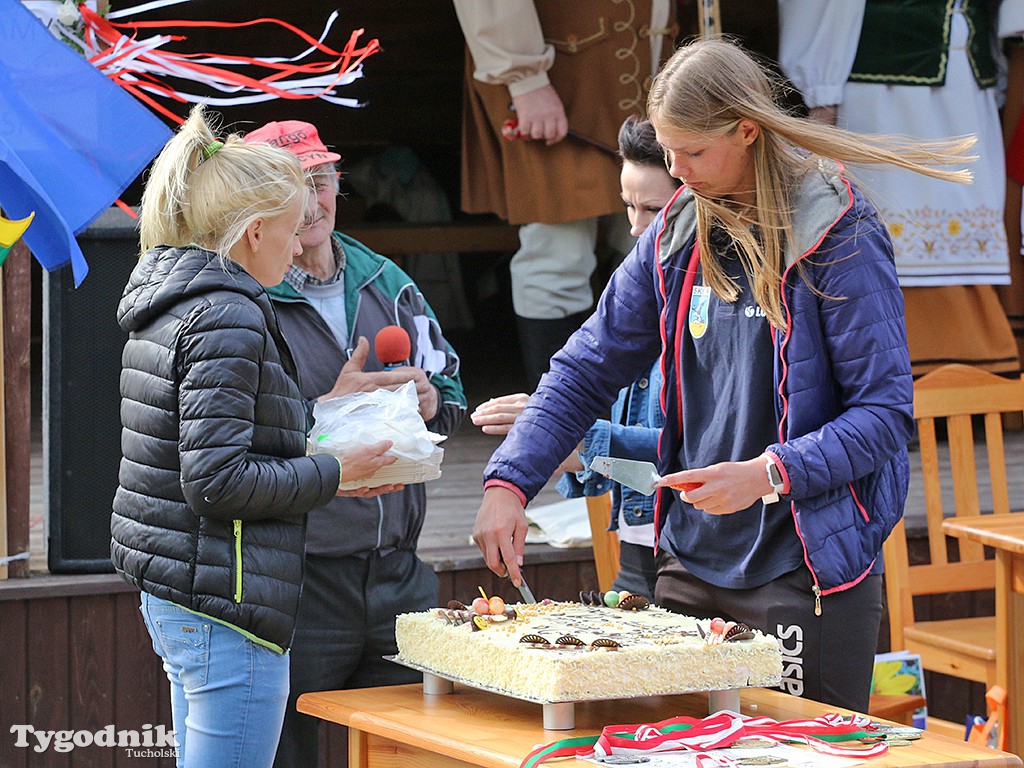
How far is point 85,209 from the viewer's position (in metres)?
2.33

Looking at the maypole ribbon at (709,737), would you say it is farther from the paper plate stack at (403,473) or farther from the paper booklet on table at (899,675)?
the paper booklet on table at (899,675)

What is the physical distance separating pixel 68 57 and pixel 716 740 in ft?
4.80

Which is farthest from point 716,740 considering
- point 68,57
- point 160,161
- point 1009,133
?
point 1009,133

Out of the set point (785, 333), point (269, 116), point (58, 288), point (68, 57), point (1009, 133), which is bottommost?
point (785, 333)

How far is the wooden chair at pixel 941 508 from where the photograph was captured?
3.50 m

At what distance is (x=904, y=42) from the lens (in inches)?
181

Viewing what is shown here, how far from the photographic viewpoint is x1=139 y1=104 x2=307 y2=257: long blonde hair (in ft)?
7.06

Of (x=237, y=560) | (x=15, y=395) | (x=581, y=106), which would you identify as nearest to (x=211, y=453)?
(x=237, y=560)

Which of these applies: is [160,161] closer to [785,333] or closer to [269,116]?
[785,333]

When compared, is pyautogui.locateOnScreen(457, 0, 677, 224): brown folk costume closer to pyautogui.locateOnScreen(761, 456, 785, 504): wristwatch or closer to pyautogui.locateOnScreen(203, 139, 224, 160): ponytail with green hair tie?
pyautogui.locateOnScreen(203, 139, 224, 160): ponytail with green hair tie

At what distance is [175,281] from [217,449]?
0.83 ft

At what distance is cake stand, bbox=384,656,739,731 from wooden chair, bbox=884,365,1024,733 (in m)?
1.66

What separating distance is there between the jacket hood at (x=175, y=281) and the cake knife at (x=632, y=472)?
57 cm

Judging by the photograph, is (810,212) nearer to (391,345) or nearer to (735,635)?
(735,635)
